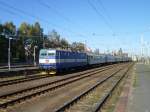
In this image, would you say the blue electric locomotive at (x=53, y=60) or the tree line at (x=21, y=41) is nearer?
the blue electric locomotive at (x=53, y=60)

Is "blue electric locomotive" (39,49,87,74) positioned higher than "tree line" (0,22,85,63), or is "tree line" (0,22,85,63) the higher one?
"tree line" (0,22,85,63)

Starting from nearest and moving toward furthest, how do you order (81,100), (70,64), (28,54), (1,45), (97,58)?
(81,100) → (70,64) → (97,58) → (1,45) → (28,54)

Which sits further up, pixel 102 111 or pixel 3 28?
pixel 3 28

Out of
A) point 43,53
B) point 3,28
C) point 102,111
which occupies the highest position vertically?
point 3,28

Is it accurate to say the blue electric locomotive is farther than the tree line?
No

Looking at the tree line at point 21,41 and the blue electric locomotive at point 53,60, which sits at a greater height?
the tree line at point 21,41

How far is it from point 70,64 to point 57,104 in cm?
3087

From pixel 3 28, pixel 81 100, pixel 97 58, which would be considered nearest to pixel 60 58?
pixel 81 100

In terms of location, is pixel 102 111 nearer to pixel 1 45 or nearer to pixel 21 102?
pixel 21 102

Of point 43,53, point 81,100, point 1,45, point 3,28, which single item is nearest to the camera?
point 81,100

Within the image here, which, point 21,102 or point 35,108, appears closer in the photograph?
point 35,108

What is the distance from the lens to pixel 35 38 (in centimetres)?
11412

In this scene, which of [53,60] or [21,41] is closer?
[53,60]

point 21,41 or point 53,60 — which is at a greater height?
point 21,41
